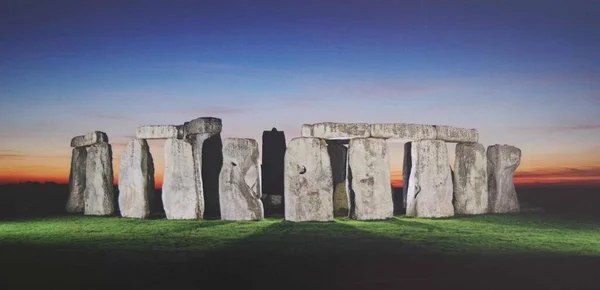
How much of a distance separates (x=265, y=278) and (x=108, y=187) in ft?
32.2

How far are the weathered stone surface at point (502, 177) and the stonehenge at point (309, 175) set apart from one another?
2 cm

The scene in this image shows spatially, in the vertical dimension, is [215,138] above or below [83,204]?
above

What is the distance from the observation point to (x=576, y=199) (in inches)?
806

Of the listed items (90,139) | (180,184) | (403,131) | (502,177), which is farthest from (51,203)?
(502,177)

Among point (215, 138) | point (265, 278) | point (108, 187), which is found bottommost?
point (265, 278)

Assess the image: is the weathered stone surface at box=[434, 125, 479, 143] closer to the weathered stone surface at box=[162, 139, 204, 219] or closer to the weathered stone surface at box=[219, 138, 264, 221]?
the weathered stone surface at box=[219, 138, 264, 221]

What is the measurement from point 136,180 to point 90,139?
2.52m

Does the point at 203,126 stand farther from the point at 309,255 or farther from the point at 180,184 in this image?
the point at 309,255

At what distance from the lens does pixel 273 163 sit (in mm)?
17875

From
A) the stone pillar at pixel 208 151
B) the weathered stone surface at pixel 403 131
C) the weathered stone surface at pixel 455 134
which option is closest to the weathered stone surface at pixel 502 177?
the weathered stone surface at pixel 455 134

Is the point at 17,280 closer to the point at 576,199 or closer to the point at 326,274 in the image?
the point at 326,274

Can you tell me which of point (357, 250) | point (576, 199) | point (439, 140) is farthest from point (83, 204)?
point (576, 199)

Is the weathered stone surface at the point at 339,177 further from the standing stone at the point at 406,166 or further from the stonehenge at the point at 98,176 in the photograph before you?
the stonehenge at the point at 98,176

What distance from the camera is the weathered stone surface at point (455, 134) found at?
1424cm
